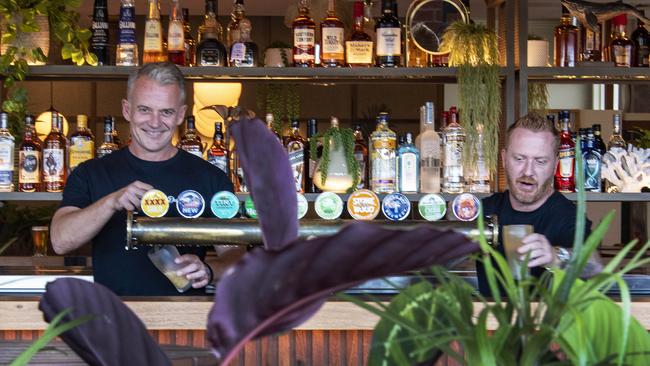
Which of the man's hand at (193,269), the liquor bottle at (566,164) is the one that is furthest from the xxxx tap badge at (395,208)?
the liquor bottle at (566,164)

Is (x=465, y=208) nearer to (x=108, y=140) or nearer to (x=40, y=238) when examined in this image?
(x=108, y=140)

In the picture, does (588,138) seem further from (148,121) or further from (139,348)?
(139,348)

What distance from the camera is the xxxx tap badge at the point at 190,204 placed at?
269 cm

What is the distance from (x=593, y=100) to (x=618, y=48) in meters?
4.01

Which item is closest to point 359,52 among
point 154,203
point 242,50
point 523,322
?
point 242,50

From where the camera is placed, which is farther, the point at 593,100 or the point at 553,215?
the point at 593,100

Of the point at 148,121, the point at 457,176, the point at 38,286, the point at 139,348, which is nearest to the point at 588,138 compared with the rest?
the point at 457,176

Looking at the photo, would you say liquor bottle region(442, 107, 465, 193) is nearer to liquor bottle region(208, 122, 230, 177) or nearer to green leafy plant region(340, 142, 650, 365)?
liquor bottle region(208, 122, 230, 177)

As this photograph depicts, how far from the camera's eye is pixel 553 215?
284cm

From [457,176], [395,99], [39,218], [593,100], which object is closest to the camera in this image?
[457,176]

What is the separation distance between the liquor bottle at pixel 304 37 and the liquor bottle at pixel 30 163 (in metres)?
0.97

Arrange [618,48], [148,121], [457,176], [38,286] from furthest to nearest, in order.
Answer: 1. [618,48]
2. [457,176]
3. [148,121]
4. [38,286]

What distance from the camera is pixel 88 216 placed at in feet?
8.68

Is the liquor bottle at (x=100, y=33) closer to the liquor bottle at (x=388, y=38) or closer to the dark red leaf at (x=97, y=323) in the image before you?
the liquor bottle at (x=388, y=38)
